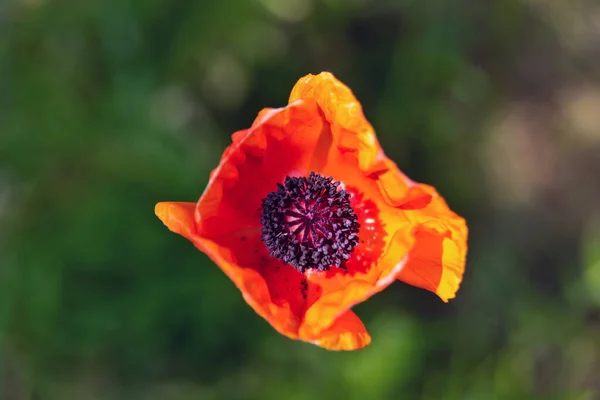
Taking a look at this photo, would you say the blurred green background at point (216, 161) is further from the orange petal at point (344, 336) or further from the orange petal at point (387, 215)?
the orange petal at point (344, 336)

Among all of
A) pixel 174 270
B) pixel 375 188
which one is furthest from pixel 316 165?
pixel 174 270

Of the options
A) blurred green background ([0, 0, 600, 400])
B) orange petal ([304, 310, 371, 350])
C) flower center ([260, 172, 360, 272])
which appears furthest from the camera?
blurred green background ([0, 0, 600, 400])

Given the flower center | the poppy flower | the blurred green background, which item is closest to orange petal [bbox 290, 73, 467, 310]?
the poppy flower

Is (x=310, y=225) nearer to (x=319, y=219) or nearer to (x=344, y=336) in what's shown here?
(x=319, y=219)

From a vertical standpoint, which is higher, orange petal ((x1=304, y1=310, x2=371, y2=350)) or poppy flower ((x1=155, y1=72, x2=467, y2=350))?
poppy flower ((x1=155, y1=72, x2=467, y2=350))

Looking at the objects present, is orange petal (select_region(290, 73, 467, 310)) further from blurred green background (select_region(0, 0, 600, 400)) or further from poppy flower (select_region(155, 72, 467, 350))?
blurred green background (select_region(0, 0, 600, 400))

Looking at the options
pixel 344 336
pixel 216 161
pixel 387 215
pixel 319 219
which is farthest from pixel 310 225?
pixel 216 161

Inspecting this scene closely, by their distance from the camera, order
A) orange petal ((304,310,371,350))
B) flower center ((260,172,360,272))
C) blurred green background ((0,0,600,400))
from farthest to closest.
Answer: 1. blurred green background ((0,0,600,400))
2. flower center ((260,172,360,272))
3. orange petal ((304,310,371,350))
